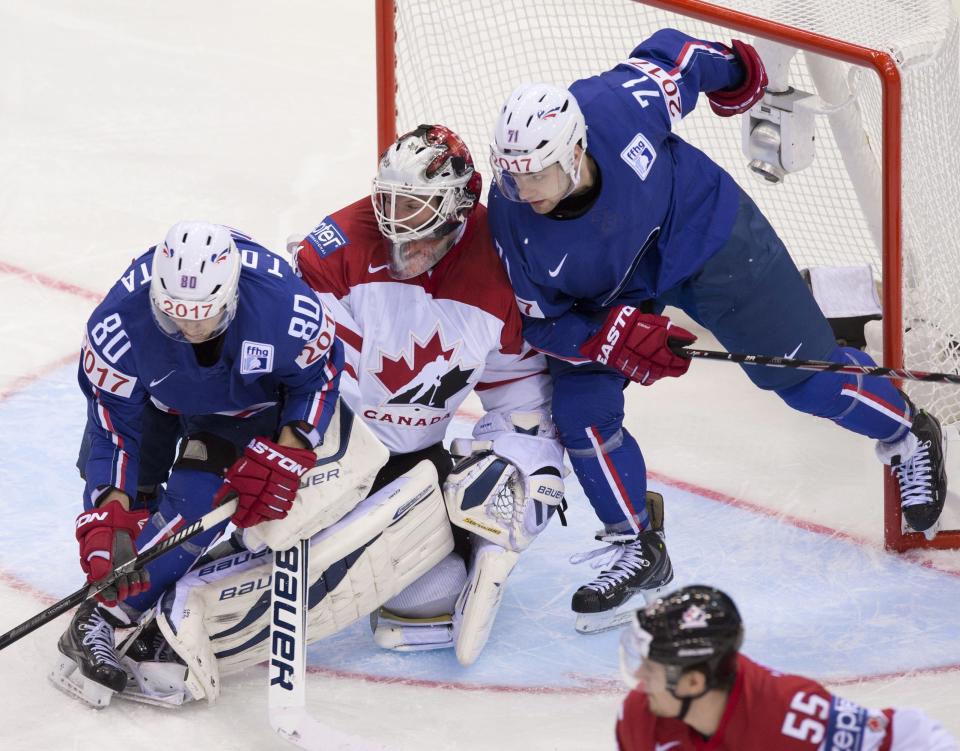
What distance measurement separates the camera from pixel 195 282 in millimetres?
2953

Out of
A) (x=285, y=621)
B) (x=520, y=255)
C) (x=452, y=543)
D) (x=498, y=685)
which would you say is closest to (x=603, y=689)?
(x=498, y=685)

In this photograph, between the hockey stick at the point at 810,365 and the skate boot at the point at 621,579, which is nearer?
the hockey stick at the point at 810,365

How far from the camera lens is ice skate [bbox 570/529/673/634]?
3574 millimetres

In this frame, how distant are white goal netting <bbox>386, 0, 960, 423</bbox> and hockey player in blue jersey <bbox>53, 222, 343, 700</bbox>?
1369 millimetres

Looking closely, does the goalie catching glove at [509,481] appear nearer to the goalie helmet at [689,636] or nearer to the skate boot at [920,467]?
the skate boot at [920,467]

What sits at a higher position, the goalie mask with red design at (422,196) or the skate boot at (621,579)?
the goalie mask with red design at (422,196)

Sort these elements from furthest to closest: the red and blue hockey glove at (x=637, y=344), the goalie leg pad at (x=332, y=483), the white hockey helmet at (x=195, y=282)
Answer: the red and blue hockey glove at (x=637, y=344) → the goalie leg pad at (x=332, y=483) → the white hockey helmet at (x=195, y=282)

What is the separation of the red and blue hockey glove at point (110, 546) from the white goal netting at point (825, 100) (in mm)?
1683

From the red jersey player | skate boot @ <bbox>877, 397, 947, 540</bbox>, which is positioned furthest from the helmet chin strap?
skate boot @ <bbox>877, 397, 947, 540</bbox>

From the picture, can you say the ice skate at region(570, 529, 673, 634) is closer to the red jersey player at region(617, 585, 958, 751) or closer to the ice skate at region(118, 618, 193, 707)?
the ice skate at region(118, 618, 193, 707)

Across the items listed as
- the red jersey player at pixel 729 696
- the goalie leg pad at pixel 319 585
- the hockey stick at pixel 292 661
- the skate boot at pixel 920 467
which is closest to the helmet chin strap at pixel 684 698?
the red jersey player at pixel 729 696

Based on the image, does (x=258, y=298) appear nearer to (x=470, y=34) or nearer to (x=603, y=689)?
(x=603, y=689)

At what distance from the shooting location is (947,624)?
12.0 feet

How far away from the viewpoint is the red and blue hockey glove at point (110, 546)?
3090mm
